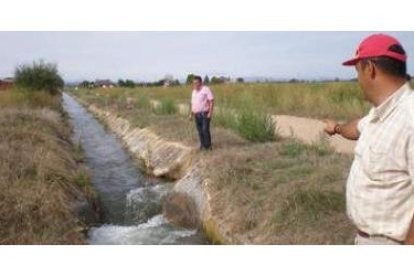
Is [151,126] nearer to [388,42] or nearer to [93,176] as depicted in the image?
[93,176]

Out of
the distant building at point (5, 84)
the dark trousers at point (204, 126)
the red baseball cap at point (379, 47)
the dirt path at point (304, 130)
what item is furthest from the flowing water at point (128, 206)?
the red baseball cap at point (379, 47)

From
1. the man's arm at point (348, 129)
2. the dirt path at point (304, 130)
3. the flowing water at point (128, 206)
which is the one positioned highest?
the man's arm at point (348, 129)

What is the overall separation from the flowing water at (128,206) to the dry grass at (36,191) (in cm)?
50

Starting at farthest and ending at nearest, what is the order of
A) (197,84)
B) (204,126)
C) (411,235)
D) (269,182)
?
(204,126) → (197,84) → (269,182) → (411,235)

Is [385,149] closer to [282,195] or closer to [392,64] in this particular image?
[392,64]

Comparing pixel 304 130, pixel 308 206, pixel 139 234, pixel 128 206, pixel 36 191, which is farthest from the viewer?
pixel 304 130

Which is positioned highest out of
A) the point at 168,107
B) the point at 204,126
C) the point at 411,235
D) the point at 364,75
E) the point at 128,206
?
the point at 364,75

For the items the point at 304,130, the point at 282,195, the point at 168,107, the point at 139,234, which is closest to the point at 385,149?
the point at 282,195

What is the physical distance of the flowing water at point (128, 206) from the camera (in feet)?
21.7

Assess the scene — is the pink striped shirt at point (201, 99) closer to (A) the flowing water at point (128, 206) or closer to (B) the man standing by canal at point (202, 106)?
(B) the man standing by canal at point (202, 106)

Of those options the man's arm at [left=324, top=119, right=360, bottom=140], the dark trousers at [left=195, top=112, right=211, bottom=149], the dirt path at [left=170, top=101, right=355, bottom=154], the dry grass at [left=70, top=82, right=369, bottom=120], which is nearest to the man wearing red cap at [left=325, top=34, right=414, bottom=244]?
the man's arm at [left=324, top=119, right=360, bottom=140]

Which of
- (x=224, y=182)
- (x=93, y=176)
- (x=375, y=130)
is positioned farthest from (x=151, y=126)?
(x=375, y=130)

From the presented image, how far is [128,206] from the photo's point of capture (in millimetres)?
8312

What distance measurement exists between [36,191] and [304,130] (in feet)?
27.6
